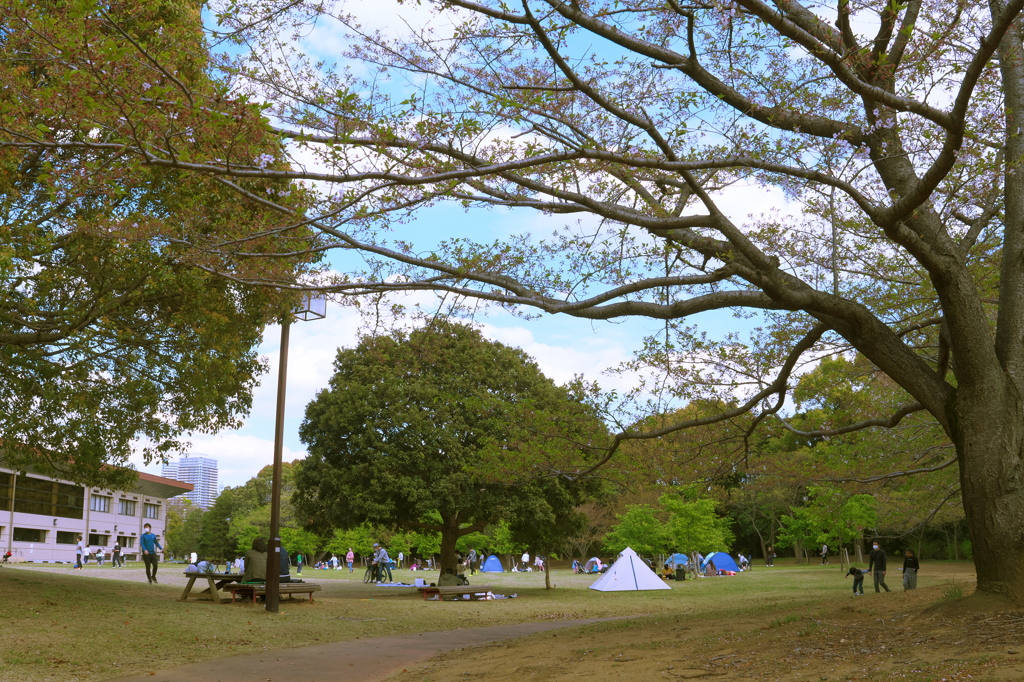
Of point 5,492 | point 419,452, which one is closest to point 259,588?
point 419,452

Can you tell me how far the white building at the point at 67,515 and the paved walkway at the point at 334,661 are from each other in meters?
34.2

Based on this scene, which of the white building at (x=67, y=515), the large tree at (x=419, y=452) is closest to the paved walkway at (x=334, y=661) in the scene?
the large tree at (x=419, y=452)

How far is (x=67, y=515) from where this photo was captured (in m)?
54.4

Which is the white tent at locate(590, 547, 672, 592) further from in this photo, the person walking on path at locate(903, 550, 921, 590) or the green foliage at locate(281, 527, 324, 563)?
the green foliage at locate(281, 527, 324, 563)

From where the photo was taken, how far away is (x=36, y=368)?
1309 centimetres

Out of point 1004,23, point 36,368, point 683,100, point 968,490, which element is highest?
point 683,100

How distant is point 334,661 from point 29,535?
170 feet

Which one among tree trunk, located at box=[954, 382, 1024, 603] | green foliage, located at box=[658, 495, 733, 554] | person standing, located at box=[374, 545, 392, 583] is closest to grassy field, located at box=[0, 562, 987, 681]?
tree trunk, located at box=[954, 382, 1024, 603]

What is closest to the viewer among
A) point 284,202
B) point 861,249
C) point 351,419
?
point 284,202

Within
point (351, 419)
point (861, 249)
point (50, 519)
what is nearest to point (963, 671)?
point (861, 249)

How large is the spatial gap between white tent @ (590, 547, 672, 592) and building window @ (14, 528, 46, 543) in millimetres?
40651

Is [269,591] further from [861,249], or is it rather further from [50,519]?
[50,519]

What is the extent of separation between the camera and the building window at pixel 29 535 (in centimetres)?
4981

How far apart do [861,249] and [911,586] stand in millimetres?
9544
